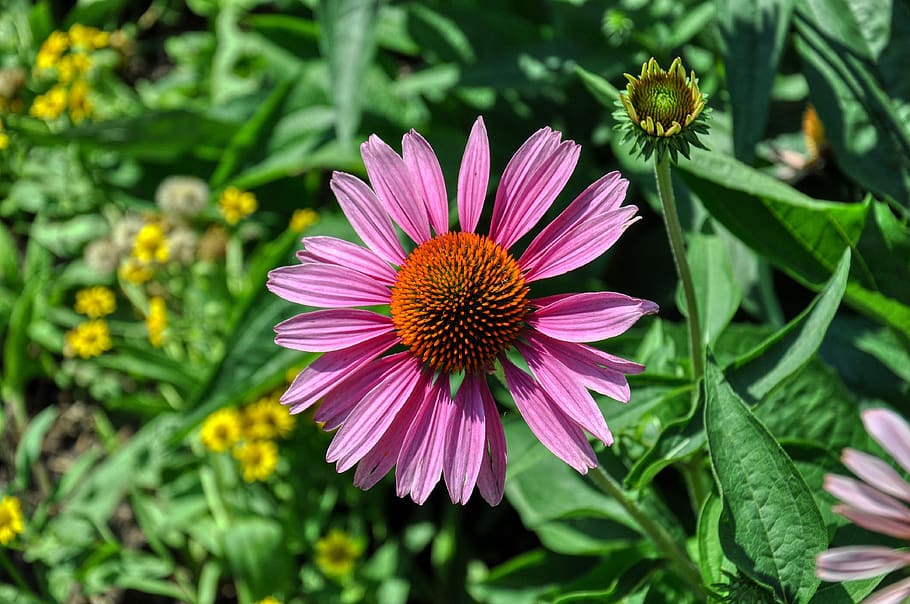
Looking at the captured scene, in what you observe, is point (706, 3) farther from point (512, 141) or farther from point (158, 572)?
point (158, 572)

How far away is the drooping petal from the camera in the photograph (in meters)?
1.16

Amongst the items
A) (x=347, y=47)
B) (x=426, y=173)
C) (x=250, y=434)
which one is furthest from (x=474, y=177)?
(x=250, y=434)

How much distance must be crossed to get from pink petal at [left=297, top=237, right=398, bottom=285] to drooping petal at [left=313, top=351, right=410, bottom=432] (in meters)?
0.13

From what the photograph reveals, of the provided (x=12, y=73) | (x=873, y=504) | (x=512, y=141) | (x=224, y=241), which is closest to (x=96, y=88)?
(x=12, y=73)

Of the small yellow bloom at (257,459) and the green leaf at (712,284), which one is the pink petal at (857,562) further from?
the small yellow bloom at (257,459)

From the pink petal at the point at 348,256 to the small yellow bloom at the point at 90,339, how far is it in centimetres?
143

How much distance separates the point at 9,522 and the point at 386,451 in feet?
3.70

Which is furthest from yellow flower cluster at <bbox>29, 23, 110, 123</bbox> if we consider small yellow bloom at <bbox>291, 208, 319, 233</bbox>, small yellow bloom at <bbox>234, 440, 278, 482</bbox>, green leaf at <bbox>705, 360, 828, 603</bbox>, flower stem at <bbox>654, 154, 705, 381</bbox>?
green leaf at <bbox>705, 360, 828, 603</bbox>

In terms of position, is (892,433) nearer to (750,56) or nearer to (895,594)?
(895,594)

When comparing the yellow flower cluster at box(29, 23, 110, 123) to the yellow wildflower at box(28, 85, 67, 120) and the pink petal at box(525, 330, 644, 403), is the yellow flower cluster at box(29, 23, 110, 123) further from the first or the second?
the pink petal at box(525, 330, 644, 403)

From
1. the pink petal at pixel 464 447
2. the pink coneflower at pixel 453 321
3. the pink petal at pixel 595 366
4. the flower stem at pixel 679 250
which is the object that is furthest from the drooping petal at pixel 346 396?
the flower stem at pixel 679 250

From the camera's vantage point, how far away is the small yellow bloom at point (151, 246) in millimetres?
2346

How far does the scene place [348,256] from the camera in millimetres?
1207

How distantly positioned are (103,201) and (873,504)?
2475 mm
